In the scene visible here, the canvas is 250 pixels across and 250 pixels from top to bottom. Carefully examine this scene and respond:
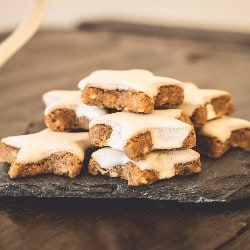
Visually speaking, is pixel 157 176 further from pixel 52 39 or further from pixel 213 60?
pixel 52 39

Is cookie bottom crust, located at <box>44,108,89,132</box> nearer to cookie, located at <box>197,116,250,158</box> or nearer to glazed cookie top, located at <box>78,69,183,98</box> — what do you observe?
glazed cookie top, located at <box>78,69,183,98</box>

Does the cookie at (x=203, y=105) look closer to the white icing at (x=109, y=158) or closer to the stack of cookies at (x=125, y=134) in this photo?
the stack of cookies at (x=125, y=134)

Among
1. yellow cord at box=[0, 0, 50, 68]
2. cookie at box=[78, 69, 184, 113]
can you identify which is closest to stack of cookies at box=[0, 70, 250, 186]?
cookie at box=[78, 69, 184, 113]

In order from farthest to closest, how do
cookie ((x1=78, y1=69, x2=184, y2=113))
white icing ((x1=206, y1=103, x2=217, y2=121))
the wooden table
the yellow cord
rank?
the yellow cord
white icing ((x1=206, y1=103, x2=217, y2=121))
cookie ((x1=78, y1=69, x2=184, y2=113))
the wooden table

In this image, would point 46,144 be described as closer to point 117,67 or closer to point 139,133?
point 139,133

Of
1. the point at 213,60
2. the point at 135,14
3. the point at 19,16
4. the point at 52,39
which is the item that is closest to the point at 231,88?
the point at 213,60

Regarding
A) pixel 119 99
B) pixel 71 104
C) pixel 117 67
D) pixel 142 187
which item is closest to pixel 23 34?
pixel 71 104
